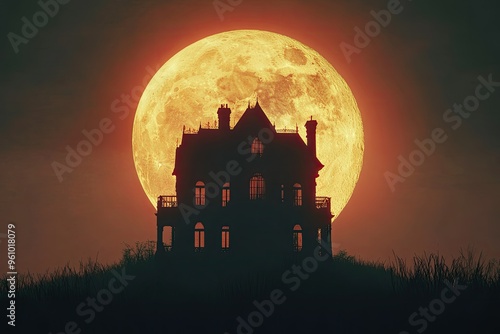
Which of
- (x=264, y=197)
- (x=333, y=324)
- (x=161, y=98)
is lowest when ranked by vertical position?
(x=333, y=324)

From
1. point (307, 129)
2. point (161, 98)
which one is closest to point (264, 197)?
point (307, 129)

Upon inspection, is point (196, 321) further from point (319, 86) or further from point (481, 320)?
point (319, 86)

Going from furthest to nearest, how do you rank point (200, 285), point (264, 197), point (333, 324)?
point (264, 197) → point (200, 285) → point (333, 324)

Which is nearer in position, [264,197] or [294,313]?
[294,313]

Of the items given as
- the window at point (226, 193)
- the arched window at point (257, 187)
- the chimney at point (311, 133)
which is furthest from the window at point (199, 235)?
the chimney at point (311, 133)

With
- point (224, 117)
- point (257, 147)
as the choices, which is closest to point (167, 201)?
point (224, 117)

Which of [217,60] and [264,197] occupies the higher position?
[217,60]

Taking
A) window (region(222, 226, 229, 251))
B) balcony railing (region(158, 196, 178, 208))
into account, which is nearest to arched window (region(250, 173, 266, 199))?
window (region(222, 226, 229, 251))

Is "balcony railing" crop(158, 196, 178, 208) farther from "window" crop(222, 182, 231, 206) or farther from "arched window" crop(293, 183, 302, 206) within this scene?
Answer: "arched window" crop(293, 183, 302, 206)

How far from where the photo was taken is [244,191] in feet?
239

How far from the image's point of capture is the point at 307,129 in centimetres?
7419

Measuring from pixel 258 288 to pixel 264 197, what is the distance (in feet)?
35.8

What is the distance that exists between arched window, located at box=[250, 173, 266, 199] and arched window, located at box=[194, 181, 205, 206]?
3148 millimetres

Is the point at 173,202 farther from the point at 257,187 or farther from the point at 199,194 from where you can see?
the point at 257,187
